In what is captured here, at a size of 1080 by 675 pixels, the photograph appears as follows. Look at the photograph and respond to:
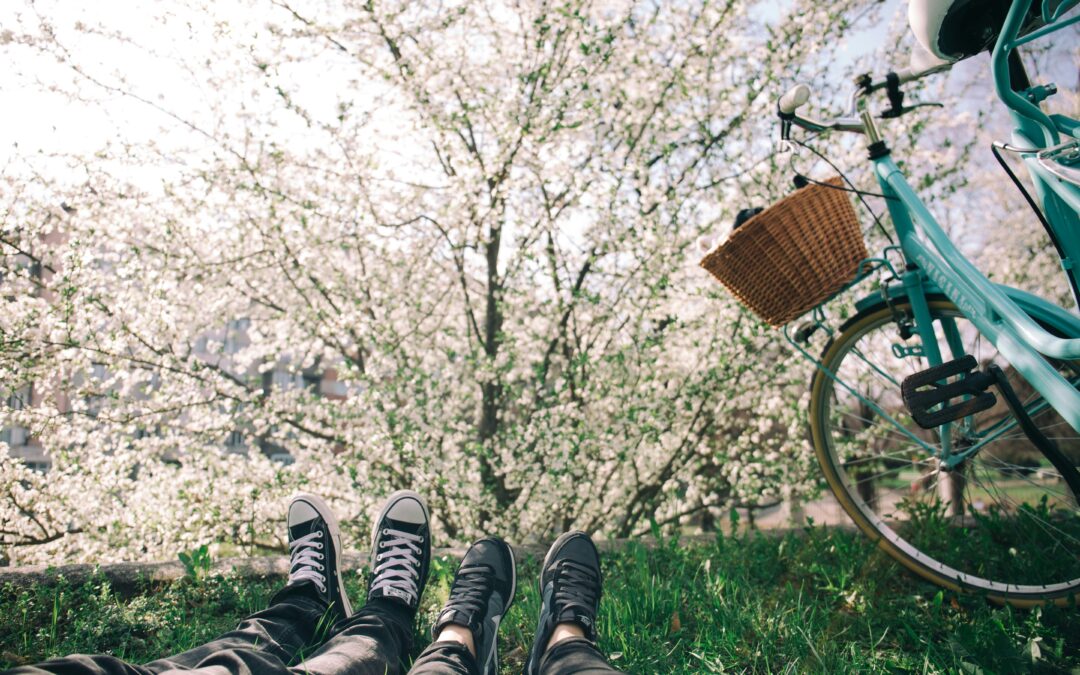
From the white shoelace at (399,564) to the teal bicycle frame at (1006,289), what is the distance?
1735 mm

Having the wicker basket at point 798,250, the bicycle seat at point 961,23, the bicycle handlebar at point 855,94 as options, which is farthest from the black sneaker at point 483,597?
the bicycle seat at point 961,23

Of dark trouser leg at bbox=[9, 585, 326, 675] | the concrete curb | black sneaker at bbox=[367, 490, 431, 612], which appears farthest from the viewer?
the concrete curb

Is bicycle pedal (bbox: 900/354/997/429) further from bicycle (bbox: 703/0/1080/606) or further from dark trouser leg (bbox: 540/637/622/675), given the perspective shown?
dark trouser leg (bbox: 540/637/622/675)

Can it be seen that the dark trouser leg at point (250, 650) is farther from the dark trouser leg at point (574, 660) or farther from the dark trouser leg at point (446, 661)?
the dark trouser leg at point (574, 660)

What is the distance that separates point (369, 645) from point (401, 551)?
20.7 inches

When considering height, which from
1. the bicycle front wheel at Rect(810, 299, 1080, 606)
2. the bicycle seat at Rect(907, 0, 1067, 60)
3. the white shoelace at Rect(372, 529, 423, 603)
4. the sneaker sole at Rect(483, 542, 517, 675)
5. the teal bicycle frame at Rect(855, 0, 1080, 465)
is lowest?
the sneaker sole at Rect(483, 542, 517, 675)

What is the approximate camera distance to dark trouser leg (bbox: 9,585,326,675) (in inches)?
41.0

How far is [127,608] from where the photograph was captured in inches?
70.6

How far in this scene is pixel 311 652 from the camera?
62.2 inches

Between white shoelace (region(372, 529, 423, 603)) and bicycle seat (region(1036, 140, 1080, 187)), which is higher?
bicycle seat (region(1036, 140, 1080, 187))

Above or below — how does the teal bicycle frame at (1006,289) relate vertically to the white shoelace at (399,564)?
above

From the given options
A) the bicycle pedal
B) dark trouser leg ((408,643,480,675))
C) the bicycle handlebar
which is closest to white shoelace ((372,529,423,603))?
dark trouser leg ((408,643,480,675))

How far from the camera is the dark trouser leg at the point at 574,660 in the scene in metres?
1.24

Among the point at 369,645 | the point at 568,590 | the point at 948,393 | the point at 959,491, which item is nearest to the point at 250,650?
the point at 369,645
